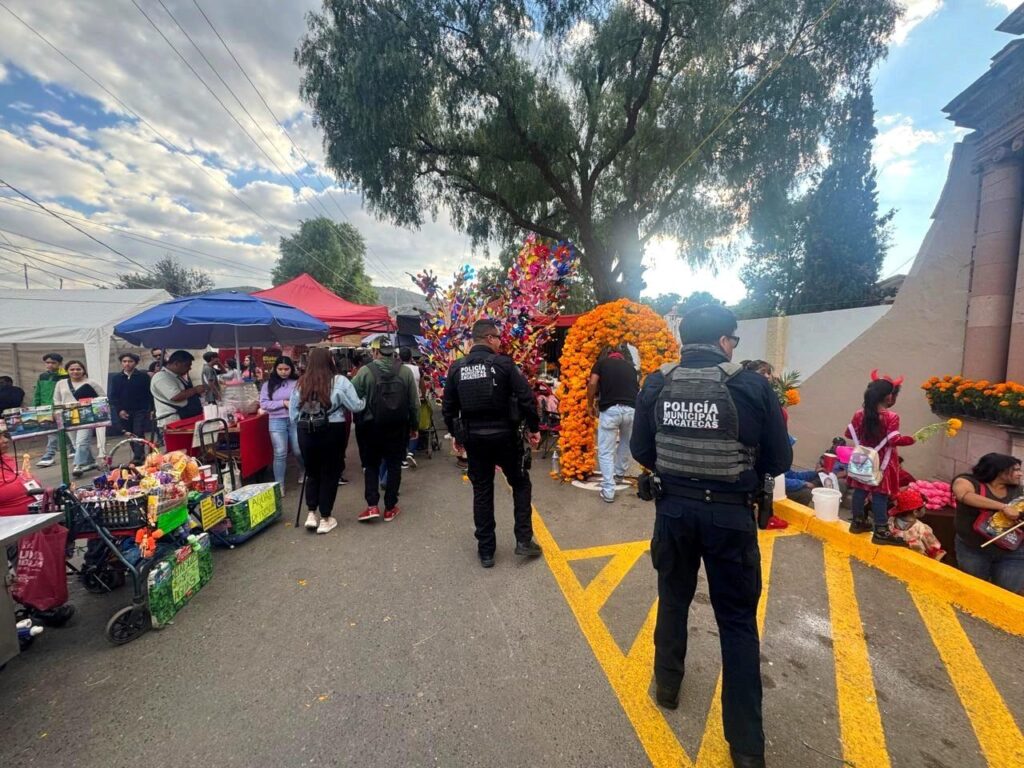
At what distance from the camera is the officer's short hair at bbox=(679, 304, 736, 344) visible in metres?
2.15

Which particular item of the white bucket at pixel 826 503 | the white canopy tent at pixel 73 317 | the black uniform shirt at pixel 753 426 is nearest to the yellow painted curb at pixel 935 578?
the white bucket at pixel 826 503

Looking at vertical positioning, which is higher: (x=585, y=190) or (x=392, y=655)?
(x=585, y=190)

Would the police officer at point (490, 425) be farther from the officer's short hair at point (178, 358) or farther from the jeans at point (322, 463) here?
the officer's short hair at point (178, 358)

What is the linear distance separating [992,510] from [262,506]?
616cm

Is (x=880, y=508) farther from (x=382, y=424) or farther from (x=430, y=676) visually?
(x=382, y=424)

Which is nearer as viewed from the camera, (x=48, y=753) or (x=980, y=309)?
(x=48, y=753)

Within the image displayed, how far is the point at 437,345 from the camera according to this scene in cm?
704

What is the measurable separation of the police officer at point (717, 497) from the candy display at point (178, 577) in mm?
3100

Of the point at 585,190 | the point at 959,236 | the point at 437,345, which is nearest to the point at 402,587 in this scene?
the point at 437,345

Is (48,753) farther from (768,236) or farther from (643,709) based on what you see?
(768,236)

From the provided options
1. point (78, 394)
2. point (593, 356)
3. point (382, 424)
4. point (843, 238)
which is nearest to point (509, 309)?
point (593, 356)

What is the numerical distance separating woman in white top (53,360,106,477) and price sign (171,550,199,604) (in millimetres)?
5556

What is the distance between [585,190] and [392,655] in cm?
1267

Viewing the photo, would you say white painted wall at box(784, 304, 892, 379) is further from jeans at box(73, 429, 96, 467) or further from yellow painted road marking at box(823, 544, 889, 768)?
jeans at box(73, 429, 96, 467)
